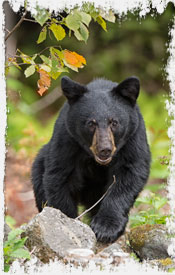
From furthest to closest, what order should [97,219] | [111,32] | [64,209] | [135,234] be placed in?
[111,32] → [64,209] → [97,219] → [135,234]

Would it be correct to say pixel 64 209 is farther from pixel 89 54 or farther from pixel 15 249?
pixel 89 54

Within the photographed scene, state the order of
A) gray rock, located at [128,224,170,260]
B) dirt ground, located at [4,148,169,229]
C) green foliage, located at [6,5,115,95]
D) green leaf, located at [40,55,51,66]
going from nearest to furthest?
green foliage, located at [6,5,115,95] < green leaf, located at [40,55,51,66] < gray rock, located at [128,224,170,260] < dirt ground, located at [4,148,169,229]

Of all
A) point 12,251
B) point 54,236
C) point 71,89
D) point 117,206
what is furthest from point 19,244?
point 71,89

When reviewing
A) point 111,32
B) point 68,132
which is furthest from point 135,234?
point 111,32

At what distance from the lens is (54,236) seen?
12.6 feet

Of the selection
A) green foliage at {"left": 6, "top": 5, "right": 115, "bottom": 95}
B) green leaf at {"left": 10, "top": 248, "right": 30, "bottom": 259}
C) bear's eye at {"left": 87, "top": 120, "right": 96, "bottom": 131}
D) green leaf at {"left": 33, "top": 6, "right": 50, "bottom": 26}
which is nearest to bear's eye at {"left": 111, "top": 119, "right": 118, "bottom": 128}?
bear's eye at {"left": 87, "top": 120, "right": 96, "bottom": 131}

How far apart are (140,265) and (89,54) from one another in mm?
Answer: 11938

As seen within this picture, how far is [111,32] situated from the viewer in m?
14.2

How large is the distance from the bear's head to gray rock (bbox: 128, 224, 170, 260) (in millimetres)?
713

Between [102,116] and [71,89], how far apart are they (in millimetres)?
462

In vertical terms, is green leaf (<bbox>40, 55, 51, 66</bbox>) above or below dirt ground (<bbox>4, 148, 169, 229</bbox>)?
above

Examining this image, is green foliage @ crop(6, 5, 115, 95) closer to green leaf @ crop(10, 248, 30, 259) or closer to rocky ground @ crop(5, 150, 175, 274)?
rocky ground @ crop(5, 150, 175, 274)

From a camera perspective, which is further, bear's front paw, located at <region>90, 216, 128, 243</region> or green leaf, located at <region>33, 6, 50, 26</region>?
bear's front paw, located at <region>90, 216, 128, 243</region>

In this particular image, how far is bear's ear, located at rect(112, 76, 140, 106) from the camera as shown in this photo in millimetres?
4785
